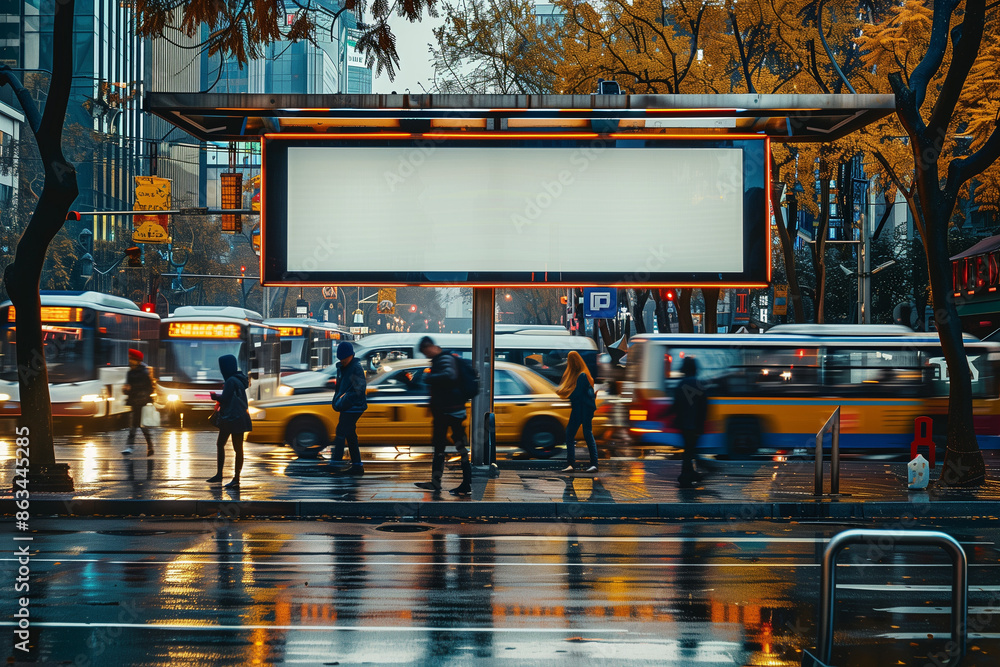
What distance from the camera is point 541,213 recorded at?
13.4 m

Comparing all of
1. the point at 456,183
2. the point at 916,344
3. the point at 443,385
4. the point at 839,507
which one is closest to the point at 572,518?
the point at 443,385

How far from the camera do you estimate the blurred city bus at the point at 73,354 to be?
2177cm

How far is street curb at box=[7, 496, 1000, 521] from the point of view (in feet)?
37.6

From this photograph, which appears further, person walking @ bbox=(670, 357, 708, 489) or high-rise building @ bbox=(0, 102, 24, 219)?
high-rise building @ bbox=(0, 102, 24, 219)

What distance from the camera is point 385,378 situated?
1744cm

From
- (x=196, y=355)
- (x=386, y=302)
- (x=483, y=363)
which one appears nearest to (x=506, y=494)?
(x=483, y=363)

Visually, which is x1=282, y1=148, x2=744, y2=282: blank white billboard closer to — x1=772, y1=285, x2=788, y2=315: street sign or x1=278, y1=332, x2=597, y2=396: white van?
x1=278, y1=332, x2=597, y2=396: white van

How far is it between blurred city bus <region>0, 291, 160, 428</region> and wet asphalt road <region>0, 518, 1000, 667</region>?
12.4m

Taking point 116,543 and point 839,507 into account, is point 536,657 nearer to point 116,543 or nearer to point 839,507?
point 116,543

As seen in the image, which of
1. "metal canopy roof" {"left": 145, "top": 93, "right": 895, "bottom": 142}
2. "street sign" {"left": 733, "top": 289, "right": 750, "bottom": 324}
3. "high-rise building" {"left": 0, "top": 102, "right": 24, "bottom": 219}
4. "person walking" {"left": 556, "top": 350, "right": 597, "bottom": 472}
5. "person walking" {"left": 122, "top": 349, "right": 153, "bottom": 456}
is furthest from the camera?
"high-rise building" {"left": 0, "top": 102, "right": 24, "bottom": 219}

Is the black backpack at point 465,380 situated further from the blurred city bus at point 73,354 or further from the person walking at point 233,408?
the blurred city bus at point 73,354

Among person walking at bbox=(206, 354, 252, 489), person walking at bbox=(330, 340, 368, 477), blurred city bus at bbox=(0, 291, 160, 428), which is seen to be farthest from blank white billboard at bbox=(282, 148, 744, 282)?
blurred city bus at bbox=(0, 291, 160, 428)

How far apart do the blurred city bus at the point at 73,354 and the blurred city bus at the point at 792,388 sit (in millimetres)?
12347

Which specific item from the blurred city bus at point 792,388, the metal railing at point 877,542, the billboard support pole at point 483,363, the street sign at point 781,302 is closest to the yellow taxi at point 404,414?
the blurred city bus at point 792,388
